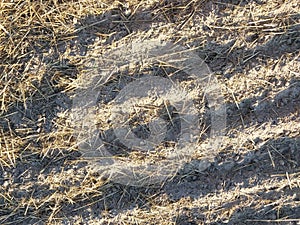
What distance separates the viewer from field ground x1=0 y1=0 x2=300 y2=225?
255 cm

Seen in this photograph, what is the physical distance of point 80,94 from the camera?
2.59 meters

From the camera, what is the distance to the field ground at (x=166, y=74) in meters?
2.55

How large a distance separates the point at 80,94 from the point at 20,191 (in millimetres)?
567

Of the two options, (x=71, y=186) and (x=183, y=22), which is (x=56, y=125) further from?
(x=183, y=22)

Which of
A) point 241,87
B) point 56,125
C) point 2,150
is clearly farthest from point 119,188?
point 241,87

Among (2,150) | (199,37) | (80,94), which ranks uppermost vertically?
(199,37)

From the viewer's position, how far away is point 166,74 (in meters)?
2.59

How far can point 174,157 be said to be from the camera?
263cm

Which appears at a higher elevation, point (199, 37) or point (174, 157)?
point (199, 37)

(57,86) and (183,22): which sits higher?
(183,22)

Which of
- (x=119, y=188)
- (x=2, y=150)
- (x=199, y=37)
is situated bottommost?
(x=119, y=188)

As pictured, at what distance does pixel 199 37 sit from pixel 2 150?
1099 millimetres

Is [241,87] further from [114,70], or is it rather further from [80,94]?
[80,94]

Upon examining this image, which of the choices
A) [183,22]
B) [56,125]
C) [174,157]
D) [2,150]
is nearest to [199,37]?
[183,22]
